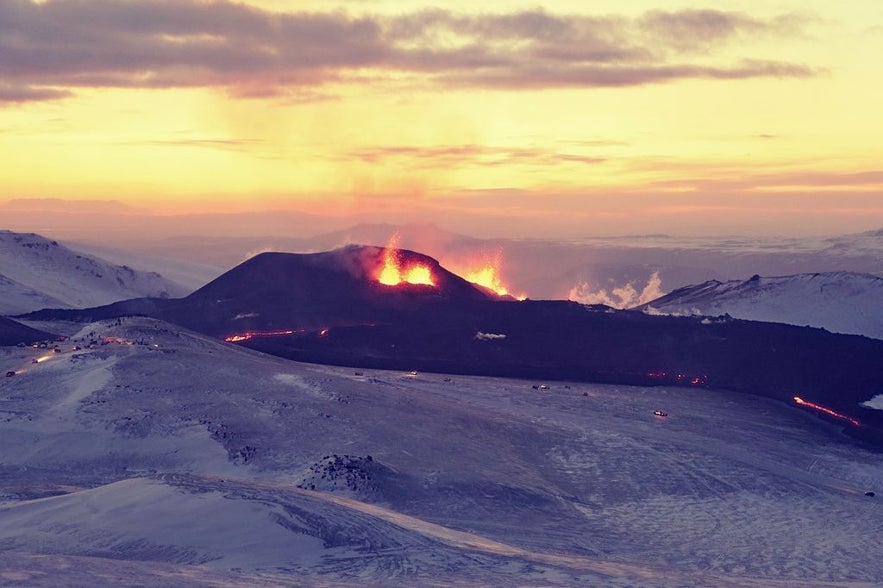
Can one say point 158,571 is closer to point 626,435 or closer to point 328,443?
point 328,443

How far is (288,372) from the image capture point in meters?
138

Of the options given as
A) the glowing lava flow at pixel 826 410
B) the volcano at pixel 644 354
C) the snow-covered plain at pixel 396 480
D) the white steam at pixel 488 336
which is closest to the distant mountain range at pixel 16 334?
the snow-covered plain at pixel 396 480

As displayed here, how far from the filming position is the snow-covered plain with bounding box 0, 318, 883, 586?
61.3m

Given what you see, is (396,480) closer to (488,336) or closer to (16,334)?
(488,336)

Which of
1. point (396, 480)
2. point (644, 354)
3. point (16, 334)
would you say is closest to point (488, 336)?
point (644, 354)

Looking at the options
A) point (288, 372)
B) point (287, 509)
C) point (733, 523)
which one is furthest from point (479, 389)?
point (287, 509)

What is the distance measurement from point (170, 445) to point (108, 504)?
36091 millimetres

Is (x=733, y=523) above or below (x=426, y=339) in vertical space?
below

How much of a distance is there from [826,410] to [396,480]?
86.1 metres

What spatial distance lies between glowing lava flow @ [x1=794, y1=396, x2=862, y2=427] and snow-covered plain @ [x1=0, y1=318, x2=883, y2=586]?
14.3ft

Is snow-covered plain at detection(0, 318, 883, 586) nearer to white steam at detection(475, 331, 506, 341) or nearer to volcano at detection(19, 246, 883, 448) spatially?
volcano at detection(19, 246, 883, 448)

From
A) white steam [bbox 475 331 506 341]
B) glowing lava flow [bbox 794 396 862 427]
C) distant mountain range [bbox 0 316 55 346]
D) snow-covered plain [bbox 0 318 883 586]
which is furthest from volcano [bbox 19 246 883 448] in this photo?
distant mountain range [bbox 0 316 55 346]

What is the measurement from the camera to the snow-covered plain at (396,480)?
61.3m

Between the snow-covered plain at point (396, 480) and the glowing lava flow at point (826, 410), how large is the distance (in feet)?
14.3
